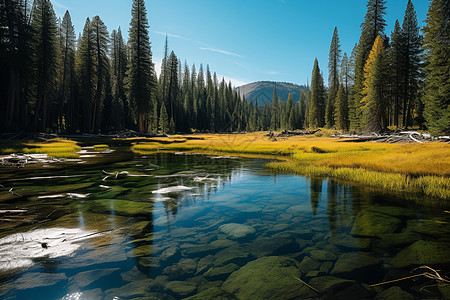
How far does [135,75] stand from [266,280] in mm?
41650

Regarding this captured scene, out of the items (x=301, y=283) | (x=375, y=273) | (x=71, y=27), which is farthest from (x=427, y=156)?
(x=71, y=27)

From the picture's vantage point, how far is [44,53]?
111 feet

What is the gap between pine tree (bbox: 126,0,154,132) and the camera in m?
39.0

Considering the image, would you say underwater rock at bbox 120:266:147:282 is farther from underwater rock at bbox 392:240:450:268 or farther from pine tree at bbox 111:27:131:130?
pine tree at bbox 111:27:131:130

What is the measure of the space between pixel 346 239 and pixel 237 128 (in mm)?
105499

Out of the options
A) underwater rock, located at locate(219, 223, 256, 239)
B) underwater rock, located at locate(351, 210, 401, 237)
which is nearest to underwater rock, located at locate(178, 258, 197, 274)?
underwater rock, located at locate(219, 223, 256, 239)

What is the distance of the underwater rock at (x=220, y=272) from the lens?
3724 millimetres

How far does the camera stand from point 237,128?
109812 millimetres

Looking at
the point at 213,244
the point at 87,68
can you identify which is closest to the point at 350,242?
the point at 213,244

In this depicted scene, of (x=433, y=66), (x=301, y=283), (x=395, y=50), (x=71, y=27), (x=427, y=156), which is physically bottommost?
(x=301, y=283)

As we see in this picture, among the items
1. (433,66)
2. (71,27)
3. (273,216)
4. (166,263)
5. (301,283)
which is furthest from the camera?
(71,27)

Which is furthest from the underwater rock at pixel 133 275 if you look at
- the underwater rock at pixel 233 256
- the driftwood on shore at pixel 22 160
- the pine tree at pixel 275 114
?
the pine tree at pixel 275 114

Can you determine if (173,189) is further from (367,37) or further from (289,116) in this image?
(289,116)

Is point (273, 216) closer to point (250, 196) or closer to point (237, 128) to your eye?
point (250, 196)
